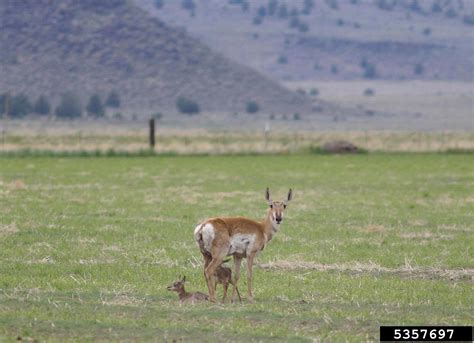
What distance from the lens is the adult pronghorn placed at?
14789 mm

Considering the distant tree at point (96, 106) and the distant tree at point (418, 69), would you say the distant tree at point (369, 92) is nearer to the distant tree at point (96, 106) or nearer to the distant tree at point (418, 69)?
the distant tree at point (418, 69)

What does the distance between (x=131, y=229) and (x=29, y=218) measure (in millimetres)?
2929

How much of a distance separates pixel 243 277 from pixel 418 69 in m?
157

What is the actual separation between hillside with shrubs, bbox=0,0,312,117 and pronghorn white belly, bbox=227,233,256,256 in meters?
97.7

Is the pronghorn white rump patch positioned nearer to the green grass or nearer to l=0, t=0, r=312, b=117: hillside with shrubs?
the green grass

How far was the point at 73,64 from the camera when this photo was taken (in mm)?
117250

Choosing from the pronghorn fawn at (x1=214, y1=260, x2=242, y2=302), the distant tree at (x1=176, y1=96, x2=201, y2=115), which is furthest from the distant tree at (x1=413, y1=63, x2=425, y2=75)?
the pronghorn fawn at (x1=214, y1=260, x2=242, y2=302)

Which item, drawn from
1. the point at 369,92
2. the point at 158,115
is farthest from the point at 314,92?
the point at 158,115

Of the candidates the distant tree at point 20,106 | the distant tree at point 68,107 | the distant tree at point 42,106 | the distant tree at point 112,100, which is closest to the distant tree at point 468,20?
the distant tree at point 112,100

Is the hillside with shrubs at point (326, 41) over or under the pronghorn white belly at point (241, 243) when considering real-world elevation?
over

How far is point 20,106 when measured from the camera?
11025cm

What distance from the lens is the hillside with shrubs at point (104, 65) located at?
11406cm

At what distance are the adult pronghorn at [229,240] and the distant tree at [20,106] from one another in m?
97.2

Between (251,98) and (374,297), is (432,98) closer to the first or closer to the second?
(251,98)
